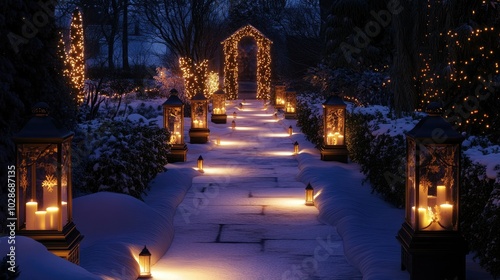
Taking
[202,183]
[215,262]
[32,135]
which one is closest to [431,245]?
[215,262]

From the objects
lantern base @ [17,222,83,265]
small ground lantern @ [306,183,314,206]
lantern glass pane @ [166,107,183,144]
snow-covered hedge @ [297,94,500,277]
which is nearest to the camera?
snow-covered hedge @ [297,94,500,277]

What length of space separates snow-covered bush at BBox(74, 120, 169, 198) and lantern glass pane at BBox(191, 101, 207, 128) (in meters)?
8.78

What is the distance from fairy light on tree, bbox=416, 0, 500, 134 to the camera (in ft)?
41.8

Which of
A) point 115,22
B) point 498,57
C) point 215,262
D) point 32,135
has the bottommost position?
point 215,262

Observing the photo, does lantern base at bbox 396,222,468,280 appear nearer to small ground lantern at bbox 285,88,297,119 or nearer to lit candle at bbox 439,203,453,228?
lit candle at bbox 439,203,453,228

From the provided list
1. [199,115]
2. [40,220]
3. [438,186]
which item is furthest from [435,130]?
[199,115]

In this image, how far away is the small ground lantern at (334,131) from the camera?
1645cm

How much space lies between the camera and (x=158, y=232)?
29.4 feet

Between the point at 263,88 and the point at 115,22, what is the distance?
10.9 metres

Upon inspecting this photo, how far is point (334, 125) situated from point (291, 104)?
13645mm

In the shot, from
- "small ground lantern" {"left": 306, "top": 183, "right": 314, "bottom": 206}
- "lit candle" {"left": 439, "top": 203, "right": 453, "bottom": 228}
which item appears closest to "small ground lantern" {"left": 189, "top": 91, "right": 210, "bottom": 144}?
"small ground lantern" {"left": 306, "top": 183, "right": 314, "bottom": 206}

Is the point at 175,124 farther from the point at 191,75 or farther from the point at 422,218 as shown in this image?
the point at 191,75

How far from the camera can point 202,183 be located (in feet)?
45.8

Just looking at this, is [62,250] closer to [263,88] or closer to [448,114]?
[448,114]
